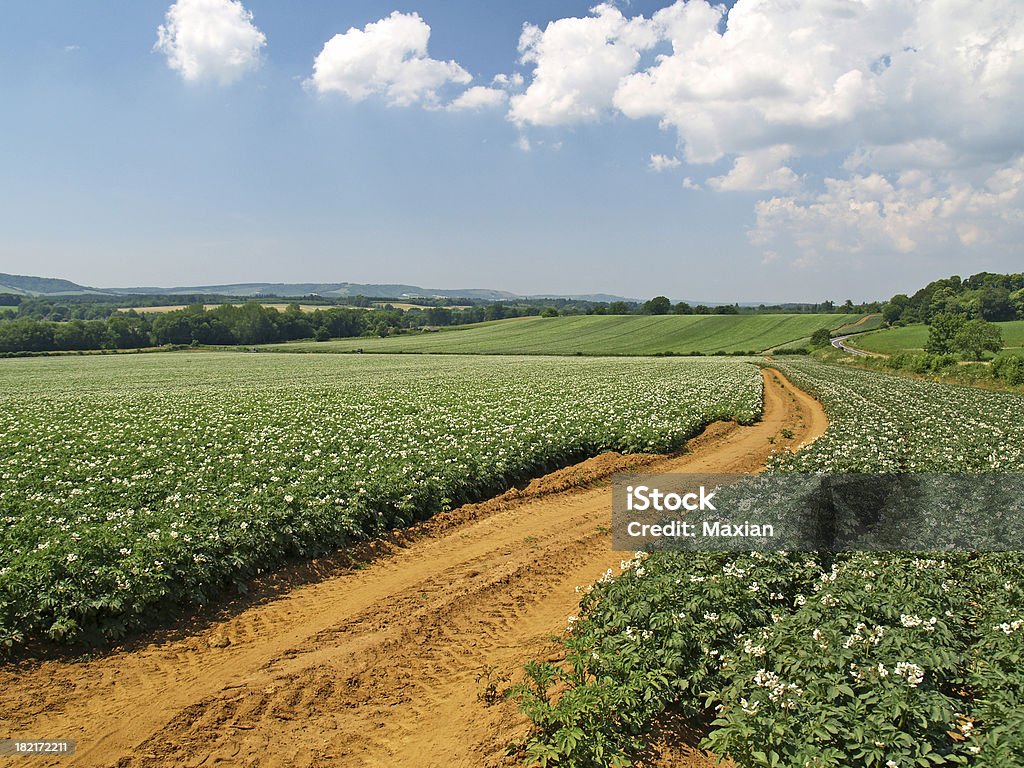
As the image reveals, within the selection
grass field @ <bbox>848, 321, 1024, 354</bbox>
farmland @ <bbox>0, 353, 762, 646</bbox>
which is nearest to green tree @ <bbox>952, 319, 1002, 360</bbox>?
grass field @ <bbox>848, 321, 1024, 354</bbox>

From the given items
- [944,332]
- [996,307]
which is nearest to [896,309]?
[996,307]

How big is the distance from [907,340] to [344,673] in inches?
4088

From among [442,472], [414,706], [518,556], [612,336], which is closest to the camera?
[414,706]

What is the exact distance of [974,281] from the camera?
142250mm

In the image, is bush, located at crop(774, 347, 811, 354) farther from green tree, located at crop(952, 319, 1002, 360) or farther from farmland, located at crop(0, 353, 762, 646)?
farmland, located at crop(0, 353, 762, 646)

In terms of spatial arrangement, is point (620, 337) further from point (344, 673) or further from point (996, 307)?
point (344, 673)

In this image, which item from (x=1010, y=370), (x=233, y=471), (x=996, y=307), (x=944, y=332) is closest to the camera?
(x=233, y=471)

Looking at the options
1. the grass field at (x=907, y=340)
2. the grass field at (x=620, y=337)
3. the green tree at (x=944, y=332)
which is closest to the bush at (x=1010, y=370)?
the green tree at (x=944, y=332)

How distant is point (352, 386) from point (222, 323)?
92248 mm

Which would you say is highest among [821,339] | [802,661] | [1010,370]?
[821,339]

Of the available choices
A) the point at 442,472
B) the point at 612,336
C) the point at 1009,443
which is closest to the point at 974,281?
the point at 612,336

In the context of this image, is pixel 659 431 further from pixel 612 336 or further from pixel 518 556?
pixel 612 336

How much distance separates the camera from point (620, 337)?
107 m

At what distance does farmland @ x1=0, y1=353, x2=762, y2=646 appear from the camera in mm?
8359
